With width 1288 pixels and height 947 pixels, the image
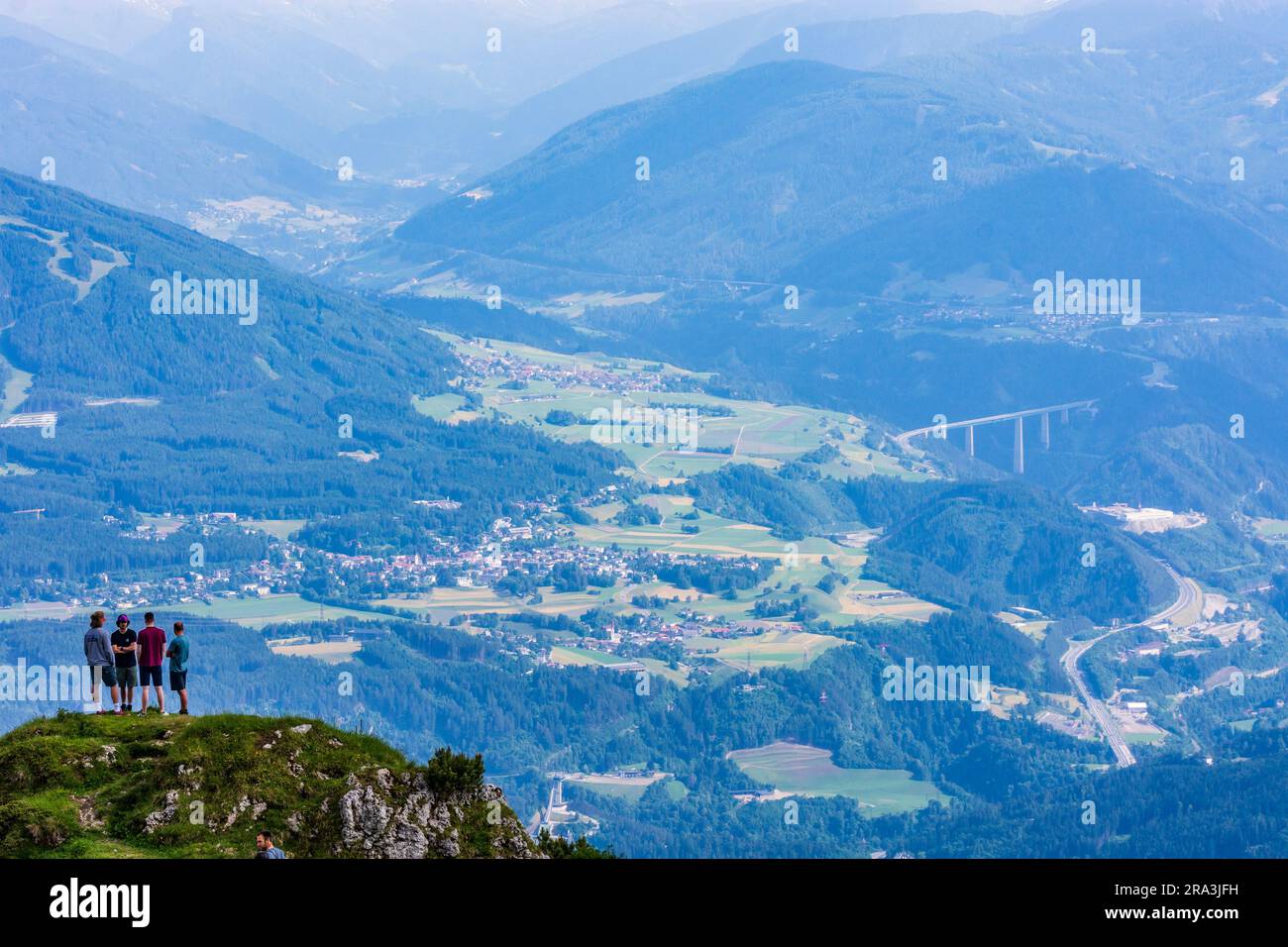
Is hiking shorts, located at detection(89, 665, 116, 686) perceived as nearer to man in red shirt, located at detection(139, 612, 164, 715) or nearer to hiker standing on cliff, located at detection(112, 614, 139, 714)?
hiker standing on cliff, located at detection(112, 614, 139, 714)

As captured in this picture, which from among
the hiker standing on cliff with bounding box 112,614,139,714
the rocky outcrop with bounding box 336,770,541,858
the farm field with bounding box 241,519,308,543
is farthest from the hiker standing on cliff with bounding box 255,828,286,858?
the farm field with bounding box 241,519,308,543

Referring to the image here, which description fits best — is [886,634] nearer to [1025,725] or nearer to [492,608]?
[1025,725]

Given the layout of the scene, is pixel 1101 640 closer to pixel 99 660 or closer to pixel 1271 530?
pixel 1271 530

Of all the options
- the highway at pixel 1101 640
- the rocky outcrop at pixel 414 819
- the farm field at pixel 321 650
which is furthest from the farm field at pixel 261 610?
the rocky outcrop at pixel 414 819

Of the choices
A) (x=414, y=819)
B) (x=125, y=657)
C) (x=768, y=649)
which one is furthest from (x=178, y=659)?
(x=768, y=649)

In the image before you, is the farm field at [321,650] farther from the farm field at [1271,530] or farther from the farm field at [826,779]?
the farm field at [1271,530]
